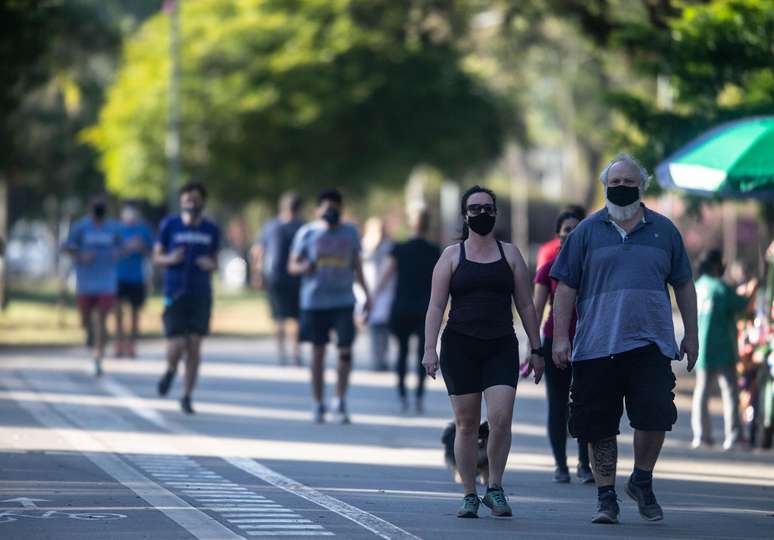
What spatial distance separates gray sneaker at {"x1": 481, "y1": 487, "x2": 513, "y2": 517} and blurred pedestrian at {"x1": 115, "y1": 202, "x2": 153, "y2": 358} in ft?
40.7

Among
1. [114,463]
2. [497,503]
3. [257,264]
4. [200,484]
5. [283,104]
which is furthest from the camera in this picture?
[283,104]

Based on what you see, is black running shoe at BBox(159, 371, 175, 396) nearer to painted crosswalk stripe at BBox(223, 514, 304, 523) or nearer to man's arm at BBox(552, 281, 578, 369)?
painted crosswalk stripe at BBox(223, 514, 304, 523)

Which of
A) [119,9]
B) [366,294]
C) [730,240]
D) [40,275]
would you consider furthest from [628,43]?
[40,275]

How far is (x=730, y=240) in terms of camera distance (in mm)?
61094

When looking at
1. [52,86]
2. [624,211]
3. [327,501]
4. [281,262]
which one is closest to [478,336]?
[624,211]

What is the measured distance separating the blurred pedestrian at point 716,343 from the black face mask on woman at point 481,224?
5163mm

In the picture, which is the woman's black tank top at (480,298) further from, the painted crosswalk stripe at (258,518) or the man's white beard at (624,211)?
the painted crosswalk stripe at (258,518)

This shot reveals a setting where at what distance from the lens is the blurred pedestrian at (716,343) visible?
14.0 metres

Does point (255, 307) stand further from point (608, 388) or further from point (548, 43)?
point (608, 388)

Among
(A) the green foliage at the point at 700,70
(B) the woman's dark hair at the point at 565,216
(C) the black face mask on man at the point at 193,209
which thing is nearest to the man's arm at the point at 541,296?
(B) the woman's dark hair at the point at 565,216

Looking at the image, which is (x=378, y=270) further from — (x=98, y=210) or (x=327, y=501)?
(x=327, y=501)

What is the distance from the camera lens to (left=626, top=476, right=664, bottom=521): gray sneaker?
9055 millimetres

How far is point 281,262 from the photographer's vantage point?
20.6 m

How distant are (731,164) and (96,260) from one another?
9.27 meters
